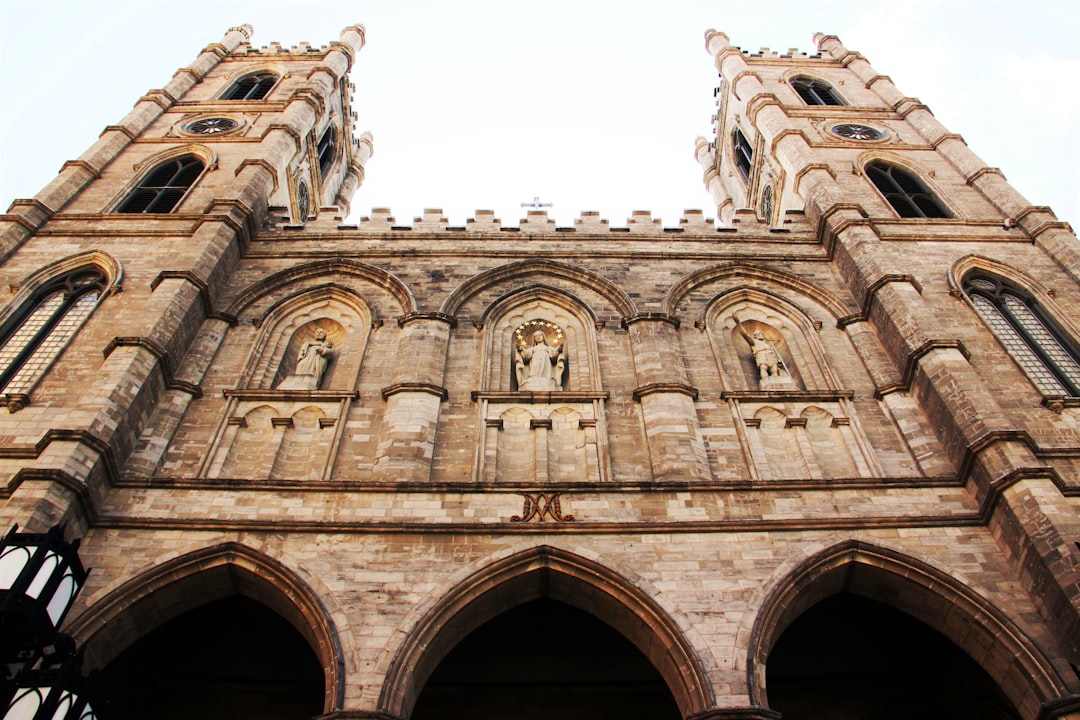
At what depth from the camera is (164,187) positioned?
18.7 metres

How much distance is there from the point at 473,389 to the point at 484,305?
2.61m

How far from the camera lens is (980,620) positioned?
9172 mm

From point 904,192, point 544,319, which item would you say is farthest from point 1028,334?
point 544,319

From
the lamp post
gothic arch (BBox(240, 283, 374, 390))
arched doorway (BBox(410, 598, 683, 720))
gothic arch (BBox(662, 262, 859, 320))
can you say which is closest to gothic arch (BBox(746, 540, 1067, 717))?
arched doorway (BBox(410, 598, 683, 720))

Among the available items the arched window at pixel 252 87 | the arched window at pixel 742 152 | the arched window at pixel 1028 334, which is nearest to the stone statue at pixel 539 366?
the arched window at pixel 1028 334

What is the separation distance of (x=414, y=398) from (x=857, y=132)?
15.8 metres

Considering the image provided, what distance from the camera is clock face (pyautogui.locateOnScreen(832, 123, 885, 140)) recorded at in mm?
22031

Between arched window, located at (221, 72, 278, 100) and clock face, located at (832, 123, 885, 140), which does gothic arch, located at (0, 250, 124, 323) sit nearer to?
arched window, located at (221, 72, 278, 100)

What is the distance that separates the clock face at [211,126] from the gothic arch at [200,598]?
14.7 metres

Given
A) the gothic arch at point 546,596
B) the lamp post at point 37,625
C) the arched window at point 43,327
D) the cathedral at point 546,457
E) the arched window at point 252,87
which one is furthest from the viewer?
the arched window at point 252,87

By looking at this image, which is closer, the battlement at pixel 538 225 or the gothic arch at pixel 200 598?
Answer: the gothic arch at pixel 200 598

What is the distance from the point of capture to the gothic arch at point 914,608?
28.2 feet

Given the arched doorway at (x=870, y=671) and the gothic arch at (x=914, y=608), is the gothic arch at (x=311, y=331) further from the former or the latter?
the arched doorway at (x=870, y=671)

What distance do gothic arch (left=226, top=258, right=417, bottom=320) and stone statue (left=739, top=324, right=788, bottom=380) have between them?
5.83 metres
